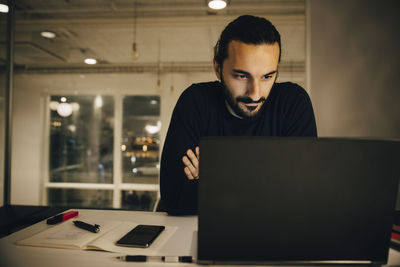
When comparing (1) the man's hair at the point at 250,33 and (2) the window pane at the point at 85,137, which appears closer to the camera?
(1) the man's hair at the point at 250,33

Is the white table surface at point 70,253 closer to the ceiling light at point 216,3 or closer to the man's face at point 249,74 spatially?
the man's face at point 249,74

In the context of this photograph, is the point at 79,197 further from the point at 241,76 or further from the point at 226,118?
the point at 241,76

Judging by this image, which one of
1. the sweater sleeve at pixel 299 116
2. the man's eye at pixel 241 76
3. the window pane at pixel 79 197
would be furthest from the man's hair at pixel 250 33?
the window pane at pixel 79 197

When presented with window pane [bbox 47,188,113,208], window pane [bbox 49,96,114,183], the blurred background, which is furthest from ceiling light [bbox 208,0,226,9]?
window pane [bbox 47,188,113,208]

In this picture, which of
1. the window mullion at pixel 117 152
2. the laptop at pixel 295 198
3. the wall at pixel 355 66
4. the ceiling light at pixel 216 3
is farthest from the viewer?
the window mullion at pixel 117 152

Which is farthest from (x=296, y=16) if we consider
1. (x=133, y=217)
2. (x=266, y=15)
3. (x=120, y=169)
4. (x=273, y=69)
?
Answer: (x=120, y=169)

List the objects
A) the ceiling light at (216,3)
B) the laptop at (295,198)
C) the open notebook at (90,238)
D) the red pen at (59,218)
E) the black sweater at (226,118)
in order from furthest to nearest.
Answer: the ceiling light at (216,3) → the black sweater at (226,118) → the red pen at (59,218) → the open notebook at (90,238) → the laptop at (295,198)

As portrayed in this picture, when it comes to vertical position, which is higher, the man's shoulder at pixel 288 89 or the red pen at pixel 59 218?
the man's shoulder at pixel 288 89

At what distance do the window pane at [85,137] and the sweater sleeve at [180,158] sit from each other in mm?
5554

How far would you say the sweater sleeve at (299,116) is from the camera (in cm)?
129

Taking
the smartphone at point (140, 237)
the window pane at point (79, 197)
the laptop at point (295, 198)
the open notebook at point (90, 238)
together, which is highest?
the laptop at point (295, 198)

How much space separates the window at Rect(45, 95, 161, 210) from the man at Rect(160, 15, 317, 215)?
507 cm

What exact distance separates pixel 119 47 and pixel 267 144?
475cm

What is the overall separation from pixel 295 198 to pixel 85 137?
680cm
